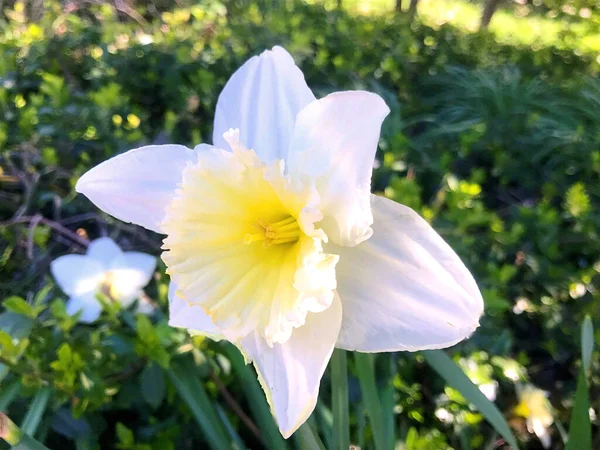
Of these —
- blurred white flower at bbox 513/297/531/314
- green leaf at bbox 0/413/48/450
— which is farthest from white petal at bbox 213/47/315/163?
blurred white flower at bbox 513/297/531/314

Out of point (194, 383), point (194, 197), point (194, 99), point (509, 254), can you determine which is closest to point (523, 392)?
point (509, 254)

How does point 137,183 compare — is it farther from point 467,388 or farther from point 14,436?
point 467,388

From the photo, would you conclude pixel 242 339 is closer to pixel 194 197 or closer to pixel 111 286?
pixel 194 197

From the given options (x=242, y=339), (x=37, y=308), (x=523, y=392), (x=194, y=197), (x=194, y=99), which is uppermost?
(x=194, y=197)

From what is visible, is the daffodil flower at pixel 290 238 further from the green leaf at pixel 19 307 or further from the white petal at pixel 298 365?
the green leaf at pixel 19 307

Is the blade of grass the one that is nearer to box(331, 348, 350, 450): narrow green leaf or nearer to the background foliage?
the background foliage

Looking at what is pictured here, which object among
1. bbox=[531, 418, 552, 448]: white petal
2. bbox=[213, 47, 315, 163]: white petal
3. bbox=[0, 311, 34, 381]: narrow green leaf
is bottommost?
bbox=[531, 418, 552, 448]: white petal
